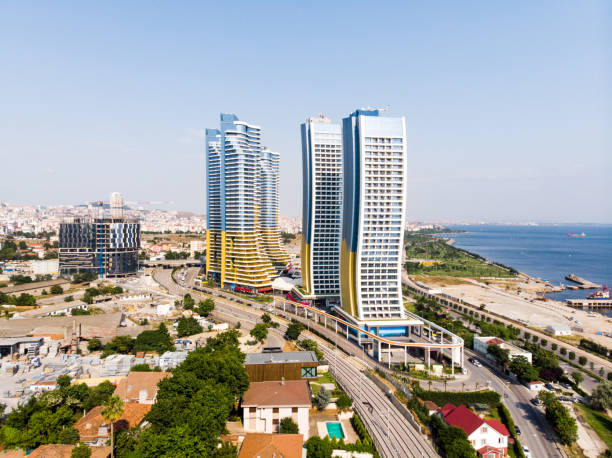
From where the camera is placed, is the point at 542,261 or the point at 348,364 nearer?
the point at 348,364

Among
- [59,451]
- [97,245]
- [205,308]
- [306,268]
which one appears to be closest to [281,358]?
[59,451]

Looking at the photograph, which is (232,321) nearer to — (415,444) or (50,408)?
(50,408)

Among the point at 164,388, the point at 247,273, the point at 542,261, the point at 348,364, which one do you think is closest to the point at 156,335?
the point at 164,388

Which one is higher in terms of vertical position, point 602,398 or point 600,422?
point 602,398

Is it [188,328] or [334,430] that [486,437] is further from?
[188,328]

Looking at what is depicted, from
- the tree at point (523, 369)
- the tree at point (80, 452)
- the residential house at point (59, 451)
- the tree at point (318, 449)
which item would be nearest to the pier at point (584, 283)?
the tree at point (523, 369)

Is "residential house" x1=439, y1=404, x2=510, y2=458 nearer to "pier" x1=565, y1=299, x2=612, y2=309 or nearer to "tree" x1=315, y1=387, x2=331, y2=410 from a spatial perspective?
"tree" x1=315, y1=387, x2=331, y2=410
